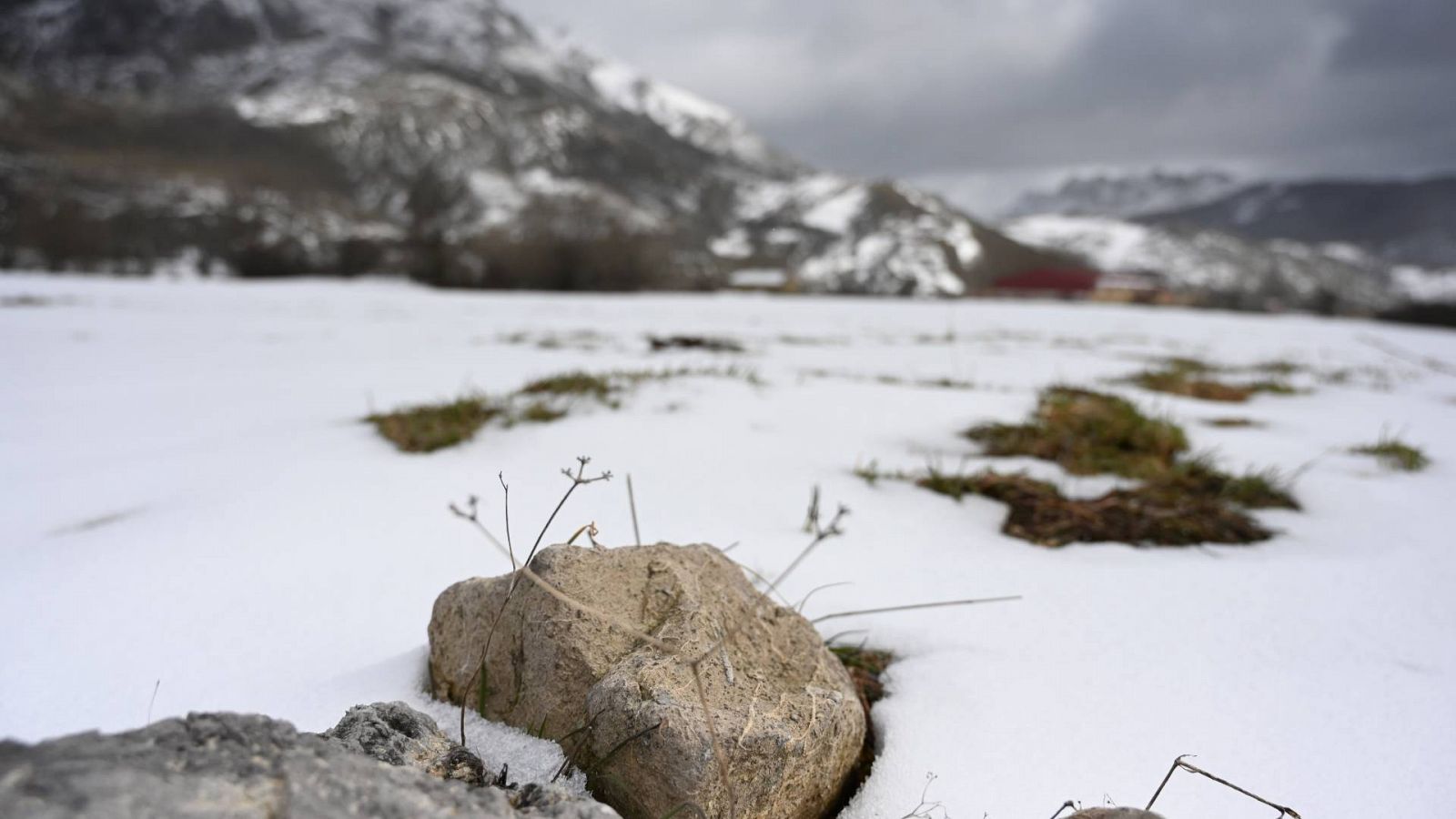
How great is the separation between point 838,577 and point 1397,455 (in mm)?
3194

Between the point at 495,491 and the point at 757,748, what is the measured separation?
66.2 inches

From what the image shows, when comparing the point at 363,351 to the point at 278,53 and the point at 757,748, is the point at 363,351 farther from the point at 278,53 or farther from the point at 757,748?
the point at 278,53

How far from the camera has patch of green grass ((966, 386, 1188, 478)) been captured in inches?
112

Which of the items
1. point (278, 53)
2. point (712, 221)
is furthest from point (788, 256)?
point (278, 53)

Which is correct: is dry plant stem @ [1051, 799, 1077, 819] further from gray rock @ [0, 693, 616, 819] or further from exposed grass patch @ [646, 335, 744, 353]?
exposed grass patch @ [646, 335, 744, 353]

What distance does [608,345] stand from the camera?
7.25 meters

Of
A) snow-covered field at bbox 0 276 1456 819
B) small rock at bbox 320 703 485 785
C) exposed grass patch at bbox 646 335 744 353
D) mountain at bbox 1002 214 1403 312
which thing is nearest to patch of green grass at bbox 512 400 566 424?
snow-covered field at bbox 0 276 1456 819

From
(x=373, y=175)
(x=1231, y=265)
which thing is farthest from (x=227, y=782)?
(x=1231, y=265)

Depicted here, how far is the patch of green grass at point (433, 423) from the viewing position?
9.46 ft

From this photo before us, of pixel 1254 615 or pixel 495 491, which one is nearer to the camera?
pixel 1254 615

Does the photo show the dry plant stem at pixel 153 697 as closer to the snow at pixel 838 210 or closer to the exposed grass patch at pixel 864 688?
the exposed grass patch at pixel 864 688

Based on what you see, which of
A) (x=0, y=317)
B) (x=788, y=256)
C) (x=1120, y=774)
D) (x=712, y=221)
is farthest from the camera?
(x=712, y=221)

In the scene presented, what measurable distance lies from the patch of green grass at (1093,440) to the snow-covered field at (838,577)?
194mm

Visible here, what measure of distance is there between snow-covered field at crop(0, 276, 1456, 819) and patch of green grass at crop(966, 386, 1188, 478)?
194 mm
